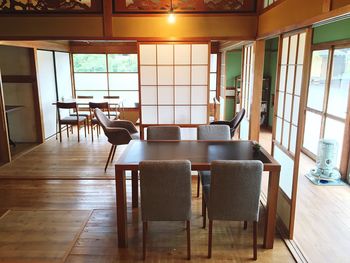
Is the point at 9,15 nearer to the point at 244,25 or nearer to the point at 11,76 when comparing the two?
the point at 11,76

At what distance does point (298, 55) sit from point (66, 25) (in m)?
3.09

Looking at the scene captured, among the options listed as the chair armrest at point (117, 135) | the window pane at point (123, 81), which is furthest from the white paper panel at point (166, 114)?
the window pane at point (123, 81)

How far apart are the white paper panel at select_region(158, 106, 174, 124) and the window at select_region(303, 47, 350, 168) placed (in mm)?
2504

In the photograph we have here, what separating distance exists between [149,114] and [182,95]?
611 millimetres

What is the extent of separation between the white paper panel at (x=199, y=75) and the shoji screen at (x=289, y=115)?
1.37 metres

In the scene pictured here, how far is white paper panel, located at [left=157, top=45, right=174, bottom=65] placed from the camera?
172 inches

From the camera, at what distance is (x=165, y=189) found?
2.40 metres

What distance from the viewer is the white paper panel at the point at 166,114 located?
4664 mm

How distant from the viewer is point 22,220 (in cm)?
318

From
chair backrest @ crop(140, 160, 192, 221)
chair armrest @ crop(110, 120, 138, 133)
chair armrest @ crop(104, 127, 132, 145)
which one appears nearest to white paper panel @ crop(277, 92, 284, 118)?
chair backrest @ crop(140, 160, 192, 221)

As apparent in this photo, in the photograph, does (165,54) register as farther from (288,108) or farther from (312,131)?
(312,131)

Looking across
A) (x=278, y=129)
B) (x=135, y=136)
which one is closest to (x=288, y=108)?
(x=278, y=129)

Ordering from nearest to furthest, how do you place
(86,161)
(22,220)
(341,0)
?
(341,0) → (22,220) → (86,161)

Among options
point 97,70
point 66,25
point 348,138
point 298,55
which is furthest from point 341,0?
point 97,70
